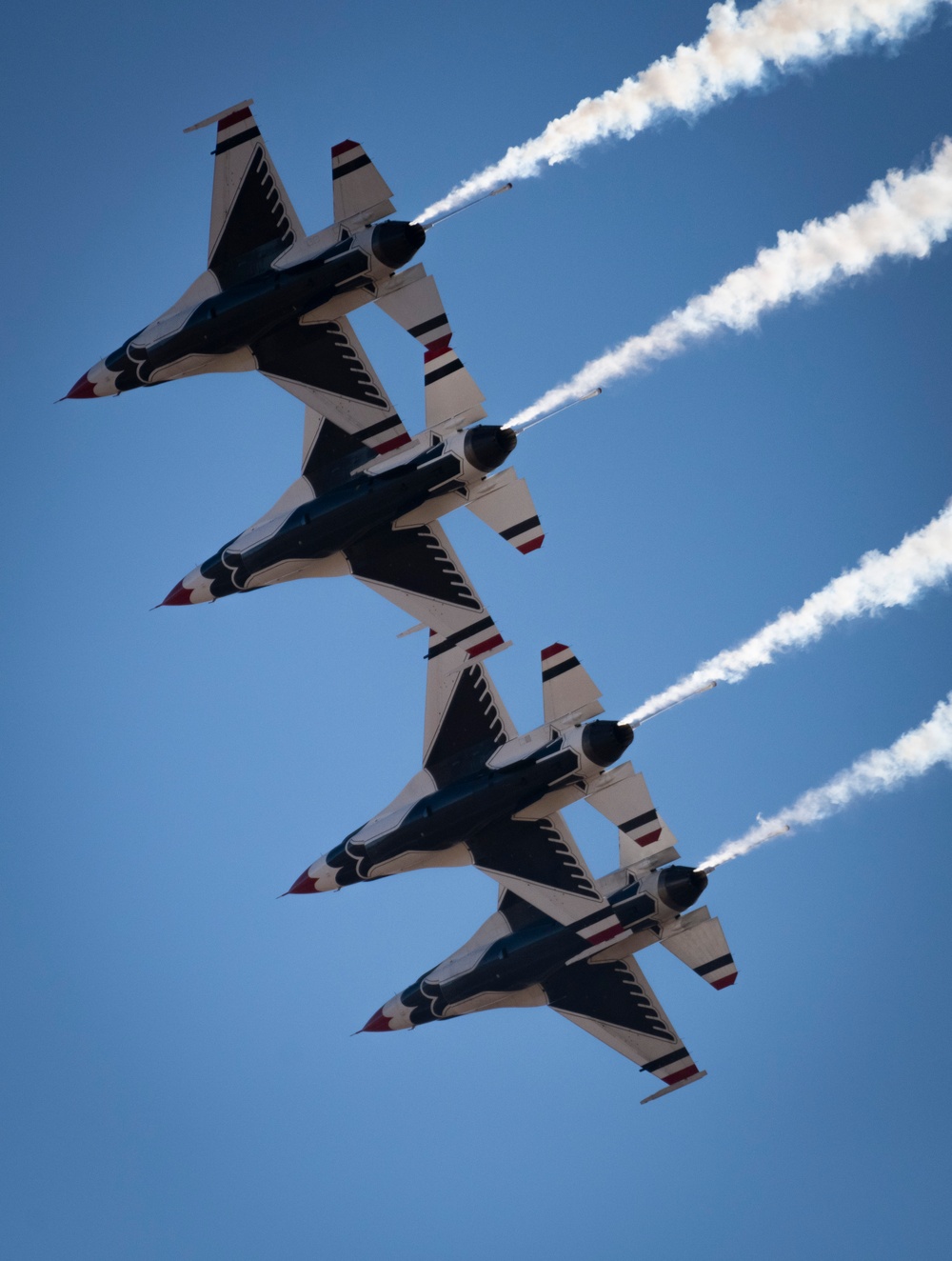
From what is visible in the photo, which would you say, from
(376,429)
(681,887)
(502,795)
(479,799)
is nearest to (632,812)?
(681,887)

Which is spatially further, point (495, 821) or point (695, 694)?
point (495, 821)

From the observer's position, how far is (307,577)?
5269 centimetres

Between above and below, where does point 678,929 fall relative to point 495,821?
below

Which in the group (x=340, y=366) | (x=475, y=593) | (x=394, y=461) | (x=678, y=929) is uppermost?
(x=340, y=366)

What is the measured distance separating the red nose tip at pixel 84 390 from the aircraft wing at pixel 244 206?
15.7 ft

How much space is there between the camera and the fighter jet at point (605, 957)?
51250 millimetres

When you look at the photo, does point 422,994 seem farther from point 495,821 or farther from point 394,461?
point 394,461

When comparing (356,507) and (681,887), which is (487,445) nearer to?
(356,507)

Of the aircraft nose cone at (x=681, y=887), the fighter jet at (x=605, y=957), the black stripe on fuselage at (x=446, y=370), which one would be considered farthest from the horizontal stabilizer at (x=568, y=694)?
the black stripe on fuselage at (x=446, y=370)

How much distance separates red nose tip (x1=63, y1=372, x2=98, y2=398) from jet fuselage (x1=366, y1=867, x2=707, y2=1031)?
61.8 ft

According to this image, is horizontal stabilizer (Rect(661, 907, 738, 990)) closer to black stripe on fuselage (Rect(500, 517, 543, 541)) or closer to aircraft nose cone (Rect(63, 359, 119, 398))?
black stripe on fuselage (Rect(500, 517, 543, 541))

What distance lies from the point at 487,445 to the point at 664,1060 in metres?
18.3

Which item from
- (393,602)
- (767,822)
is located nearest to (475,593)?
(393,602)

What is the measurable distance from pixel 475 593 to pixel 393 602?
89.6 inches
